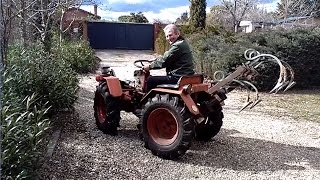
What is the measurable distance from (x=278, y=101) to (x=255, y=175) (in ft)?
18.6

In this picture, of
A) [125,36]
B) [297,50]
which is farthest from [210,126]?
[125,36]

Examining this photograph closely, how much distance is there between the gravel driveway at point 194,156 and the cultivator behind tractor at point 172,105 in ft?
0.63

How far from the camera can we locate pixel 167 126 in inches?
202

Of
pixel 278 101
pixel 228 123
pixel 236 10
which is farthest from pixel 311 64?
pixel 236 10

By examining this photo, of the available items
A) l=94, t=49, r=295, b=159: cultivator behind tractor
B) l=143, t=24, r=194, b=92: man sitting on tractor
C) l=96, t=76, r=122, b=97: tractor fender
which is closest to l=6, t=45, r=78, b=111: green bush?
l=94, t=49, r=295, b=159: cultivator behind tractor

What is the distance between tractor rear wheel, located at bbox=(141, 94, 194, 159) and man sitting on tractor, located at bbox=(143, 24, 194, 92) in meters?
0.38

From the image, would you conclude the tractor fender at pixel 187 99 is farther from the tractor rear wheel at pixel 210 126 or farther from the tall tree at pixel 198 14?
the tall tree at pixel 198 14

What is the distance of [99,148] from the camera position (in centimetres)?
517

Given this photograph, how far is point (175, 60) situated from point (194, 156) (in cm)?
120

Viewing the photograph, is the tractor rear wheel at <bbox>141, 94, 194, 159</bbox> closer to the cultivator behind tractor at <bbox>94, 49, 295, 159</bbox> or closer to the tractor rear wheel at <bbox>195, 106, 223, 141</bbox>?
the cultivator behind tractor at <bbox>94, 49, 295, 159</bbox>

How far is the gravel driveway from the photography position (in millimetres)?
4449

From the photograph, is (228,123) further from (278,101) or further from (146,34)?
(146,34)

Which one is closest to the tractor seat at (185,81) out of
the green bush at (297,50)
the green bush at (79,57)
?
the green bush at (297,50)

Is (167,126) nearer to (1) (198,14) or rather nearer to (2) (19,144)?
(2) (19,144)
